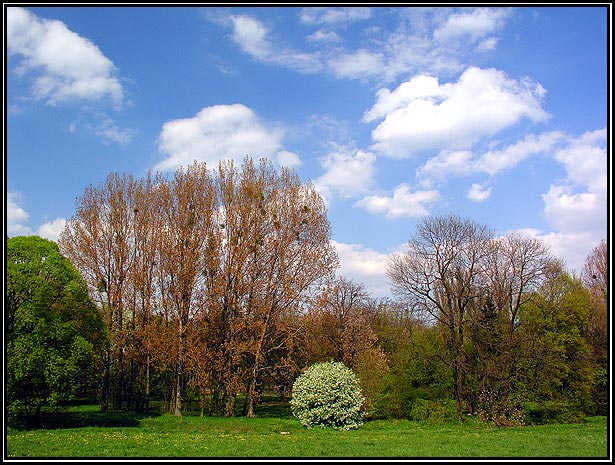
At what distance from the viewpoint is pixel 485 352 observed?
2669 cm

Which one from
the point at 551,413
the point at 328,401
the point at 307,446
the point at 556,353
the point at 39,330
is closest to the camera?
the point at 307,446

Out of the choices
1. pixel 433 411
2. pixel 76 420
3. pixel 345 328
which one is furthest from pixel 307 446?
pixel 345 328

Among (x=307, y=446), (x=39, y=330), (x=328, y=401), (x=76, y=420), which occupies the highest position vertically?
(x=39, y=330)

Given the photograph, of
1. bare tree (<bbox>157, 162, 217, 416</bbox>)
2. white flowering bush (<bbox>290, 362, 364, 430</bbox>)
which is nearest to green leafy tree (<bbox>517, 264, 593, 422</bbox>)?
white flowering bush (<bbox>290, 362, 364, 430</bbox>)

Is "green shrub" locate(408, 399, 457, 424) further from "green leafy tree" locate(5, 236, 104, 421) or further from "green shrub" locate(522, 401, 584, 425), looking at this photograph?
"green leafy tree" locate(5, 236, 104, 421)

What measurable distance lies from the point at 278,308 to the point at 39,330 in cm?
1316

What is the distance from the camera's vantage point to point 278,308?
29672 millimetres

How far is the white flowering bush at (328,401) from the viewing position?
2286 cm

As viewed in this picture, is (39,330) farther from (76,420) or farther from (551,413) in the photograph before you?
(551,413)

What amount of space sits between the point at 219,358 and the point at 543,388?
18.1 meters

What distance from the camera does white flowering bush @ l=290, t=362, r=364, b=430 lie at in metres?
22.9

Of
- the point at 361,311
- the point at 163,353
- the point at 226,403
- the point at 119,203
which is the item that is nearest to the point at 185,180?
the point at 119,203

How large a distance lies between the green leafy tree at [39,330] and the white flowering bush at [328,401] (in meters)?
10.3

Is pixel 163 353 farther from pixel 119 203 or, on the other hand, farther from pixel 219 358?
pixel 119 203
